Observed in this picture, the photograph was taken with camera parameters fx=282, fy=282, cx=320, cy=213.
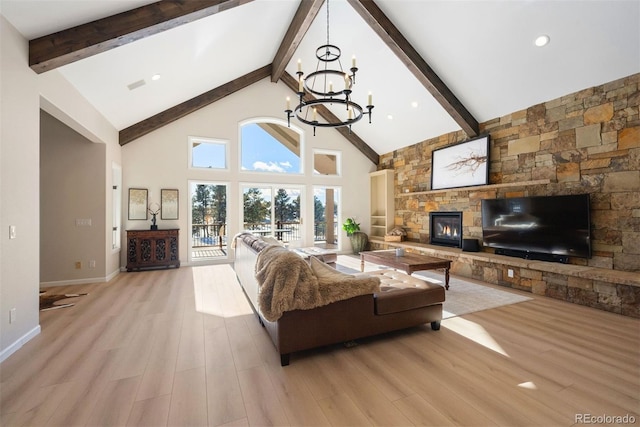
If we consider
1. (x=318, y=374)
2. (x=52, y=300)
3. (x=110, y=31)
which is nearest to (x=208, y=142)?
(x=110, y=31)

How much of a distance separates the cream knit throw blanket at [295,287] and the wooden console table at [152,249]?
14.0 ft

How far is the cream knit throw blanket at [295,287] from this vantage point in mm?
2281

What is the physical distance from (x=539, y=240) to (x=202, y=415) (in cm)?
500

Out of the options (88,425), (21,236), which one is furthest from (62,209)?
(88,425)

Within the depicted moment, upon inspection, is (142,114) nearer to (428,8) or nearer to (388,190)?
(428,8)

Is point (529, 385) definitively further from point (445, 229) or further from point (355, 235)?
point (355, 235)

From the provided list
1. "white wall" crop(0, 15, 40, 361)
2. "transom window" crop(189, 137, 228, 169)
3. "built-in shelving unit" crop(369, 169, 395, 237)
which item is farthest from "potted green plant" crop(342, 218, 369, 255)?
"white wall" crop(0, 15, 40, 361)

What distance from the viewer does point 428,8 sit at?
410 cm

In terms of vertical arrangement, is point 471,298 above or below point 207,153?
below

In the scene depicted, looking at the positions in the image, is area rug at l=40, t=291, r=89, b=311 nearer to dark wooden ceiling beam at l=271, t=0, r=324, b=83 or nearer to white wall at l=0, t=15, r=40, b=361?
white wall at l=0, t=15, r=40, b=361

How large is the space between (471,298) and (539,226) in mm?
1628

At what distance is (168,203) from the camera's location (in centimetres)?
620

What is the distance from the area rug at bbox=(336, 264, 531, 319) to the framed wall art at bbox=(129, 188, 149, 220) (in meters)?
6.01

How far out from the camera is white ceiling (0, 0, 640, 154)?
3262 mm
